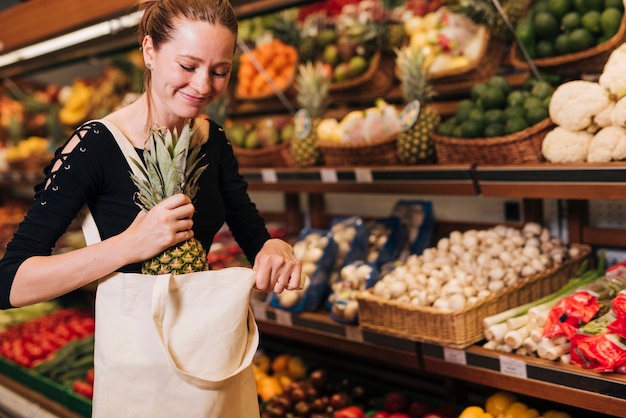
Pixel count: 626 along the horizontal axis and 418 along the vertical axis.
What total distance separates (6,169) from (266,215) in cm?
250

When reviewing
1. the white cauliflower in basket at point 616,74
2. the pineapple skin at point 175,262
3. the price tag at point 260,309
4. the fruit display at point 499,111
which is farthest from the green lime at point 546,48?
the pineapple skin at point 175,262

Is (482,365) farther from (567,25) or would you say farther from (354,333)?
(567,25)

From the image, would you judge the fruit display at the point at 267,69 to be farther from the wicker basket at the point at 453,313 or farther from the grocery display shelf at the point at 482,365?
the wicker basket at the point at 453,313

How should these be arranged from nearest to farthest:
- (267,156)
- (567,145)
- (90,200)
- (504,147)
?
(90,200) < (567,145) < (504,147) < (267,156)

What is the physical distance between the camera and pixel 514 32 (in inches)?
99.1

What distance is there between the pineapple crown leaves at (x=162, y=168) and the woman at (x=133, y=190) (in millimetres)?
46

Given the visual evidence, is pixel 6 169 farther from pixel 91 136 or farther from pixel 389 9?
pixel 91 136

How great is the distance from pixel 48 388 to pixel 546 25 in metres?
2.78

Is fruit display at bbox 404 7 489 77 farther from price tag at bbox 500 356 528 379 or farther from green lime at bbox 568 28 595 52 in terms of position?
price tag at bbox 500 356 528 379

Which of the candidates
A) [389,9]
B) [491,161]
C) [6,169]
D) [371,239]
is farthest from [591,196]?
[6,169]

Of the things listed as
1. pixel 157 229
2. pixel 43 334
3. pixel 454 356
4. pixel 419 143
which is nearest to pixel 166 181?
pixel 157 229

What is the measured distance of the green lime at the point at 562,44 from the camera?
7.79 feet

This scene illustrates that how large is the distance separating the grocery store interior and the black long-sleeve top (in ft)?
0.78

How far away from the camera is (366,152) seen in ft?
8.81
